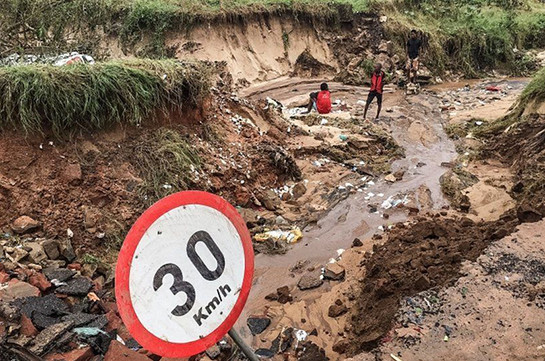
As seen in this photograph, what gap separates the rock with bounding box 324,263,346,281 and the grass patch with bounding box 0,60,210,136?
11.2 ft

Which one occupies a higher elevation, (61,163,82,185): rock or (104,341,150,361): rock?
(61,163,82,185): rock

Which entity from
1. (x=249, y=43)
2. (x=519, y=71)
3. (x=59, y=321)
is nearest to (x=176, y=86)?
(x=59, y=321)

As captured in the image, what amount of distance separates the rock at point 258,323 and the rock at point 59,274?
1.95 m

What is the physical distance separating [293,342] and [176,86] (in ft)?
13.9

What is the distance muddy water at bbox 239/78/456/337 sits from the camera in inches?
222

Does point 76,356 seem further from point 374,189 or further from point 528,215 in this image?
point 374,189

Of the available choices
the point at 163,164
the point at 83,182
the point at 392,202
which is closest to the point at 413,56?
the point at 392,202

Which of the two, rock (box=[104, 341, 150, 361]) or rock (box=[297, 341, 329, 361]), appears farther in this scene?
rock (box=[297, 341, 329, 361])

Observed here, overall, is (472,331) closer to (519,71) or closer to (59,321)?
(59,321)

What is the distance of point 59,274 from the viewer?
4570 millimetres

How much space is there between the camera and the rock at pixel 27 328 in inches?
135

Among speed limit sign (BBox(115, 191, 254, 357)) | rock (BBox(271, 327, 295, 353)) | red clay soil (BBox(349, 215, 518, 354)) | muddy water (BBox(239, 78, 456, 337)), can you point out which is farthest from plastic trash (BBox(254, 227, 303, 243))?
speed limit sign (BBox(115, 191, 254, 357))

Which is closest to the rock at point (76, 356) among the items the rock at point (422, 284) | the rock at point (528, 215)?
the rock at point (422, 284)

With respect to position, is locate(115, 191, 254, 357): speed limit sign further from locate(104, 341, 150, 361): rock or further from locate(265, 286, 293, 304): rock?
locate(265, 286, 293, 304): rock
